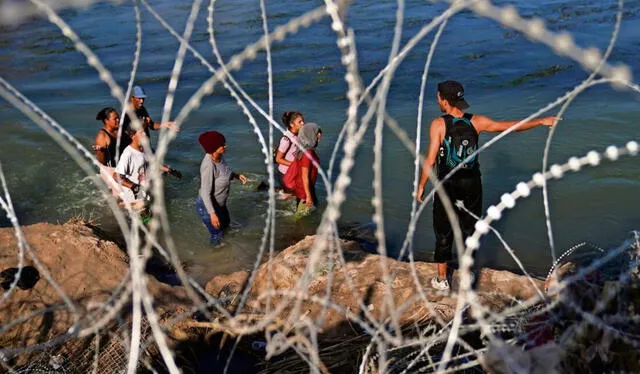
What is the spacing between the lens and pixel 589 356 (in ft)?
9.73

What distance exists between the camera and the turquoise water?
8.13 metres

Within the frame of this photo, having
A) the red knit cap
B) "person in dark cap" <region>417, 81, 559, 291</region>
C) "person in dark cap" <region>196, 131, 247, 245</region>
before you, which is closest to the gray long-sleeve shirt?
"person in dark cap" <region>196, 131, 247, 245</region>

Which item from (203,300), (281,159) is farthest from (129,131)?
(203,300)

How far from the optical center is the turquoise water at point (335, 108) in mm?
8133

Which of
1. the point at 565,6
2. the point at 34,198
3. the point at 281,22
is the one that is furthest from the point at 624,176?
the point at 281,22

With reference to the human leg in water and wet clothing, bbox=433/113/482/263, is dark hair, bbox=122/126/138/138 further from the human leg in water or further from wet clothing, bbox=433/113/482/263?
wet clothing, bbox=433/113/482/263

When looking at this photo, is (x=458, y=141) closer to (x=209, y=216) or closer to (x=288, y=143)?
(x=288, y=143)

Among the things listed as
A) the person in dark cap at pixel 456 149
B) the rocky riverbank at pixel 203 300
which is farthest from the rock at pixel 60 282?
the person in dark cap at pixel 456 149

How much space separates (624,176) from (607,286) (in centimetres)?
678

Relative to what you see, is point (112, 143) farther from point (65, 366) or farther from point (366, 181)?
point (366, 181)

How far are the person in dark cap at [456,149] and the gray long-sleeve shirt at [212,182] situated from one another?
237 cm

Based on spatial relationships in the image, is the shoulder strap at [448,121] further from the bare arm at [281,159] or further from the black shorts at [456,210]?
the bare arm at [281,159]

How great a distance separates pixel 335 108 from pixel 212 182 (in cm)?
688

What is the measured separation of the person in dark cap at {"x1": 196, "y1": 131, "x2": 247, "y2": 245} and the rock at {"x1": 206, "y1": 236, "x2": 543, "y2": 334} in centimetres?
87
